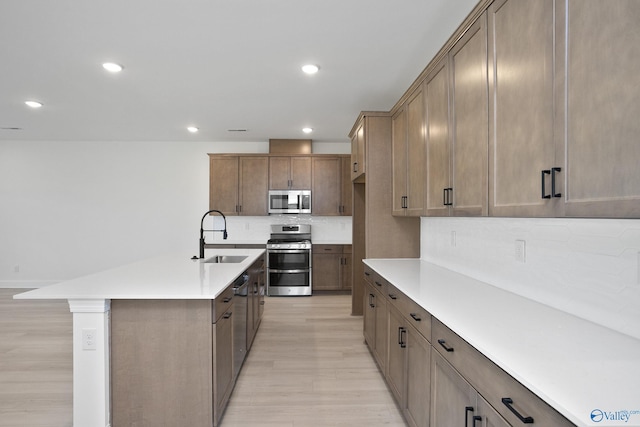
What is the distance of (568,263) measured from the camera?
1.61m

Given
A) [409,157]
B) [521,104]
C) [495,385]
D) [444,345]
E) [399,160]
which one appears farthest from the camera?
[399,160]

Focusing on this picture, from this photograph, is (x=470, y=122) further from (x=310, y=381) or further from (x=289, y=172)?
(x=289, y=172)

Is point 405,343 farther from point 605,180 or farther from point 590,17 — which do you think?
point 590,17

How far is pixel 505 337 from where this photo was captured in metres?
1.28

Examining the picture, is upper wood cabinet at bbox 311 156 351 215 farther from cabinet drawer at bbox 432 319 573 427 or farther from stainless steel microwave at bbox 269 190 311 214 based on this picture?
cabinet drawer at bbox 432 319 573 427

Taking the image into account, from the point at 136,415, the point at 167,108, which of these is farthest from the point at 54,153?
the point at 136,415

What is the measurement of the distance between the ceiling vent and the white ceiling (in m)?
1.14

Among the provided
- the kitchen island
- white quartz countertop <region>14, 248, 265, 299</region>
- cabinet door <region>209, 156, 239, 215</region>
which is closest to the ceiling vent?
cabinet door <region>209, 156, 239, 215</region>

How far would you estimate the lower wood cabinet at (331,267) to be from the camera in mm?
5918

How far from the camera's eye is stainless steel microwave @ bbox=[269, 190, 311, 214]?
5.94 m

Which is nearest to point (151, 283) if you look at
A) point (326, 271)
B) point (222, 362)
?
point (222, 362)

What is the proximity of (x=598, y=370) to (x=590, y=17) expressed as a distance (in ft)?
3.38

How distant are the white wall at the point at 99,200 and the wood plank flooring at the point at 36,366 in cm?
151

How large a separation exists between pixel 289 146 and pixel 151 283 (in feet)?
13.7
